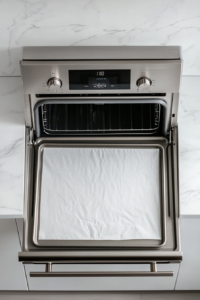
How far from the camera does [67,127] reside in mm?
1439

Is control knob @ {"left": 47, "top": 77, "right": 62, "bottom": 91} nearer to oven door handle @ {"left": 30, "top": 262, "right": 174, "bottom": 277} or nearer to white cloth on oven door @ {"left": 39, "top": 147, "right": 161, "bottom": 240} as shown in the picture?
white cloth on oven door @ {"left": 39, "top": 147, "right": 161, "bottom": 240}

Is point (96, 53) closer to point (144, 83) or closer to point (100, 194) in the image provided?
point (144, 83)

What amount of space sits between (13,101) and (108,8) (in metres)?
0.48

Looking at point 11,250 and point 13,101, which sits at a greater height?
point 13,101

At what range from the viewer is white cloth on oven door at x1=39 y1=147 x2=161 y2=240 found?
1275 millimetres

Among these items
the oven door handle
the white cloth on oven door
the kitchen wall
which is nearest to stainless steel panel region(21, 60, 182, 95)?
the kitchen wall

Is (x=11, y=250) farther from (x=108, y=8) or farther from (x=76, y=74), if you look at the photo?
(x=108, y=8)

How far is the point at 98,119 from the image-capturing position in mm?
1442

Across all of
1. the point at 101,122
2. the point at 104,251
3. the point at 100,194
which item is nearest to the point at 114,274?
the point at 104,251

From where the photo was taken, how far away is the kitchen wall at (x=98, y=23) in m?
1.23

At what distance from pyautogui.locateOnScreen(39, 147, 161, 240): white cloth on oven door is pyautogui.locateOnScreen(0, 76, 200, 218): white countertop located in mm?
88

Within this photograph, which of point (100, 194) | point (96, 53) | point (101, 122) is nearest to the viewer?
point (96, 53)

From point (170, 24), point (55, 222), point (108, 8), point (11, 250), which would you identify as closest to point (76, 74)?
point (108, 8)

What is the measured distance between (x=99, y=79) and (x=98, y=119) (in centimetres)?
24
